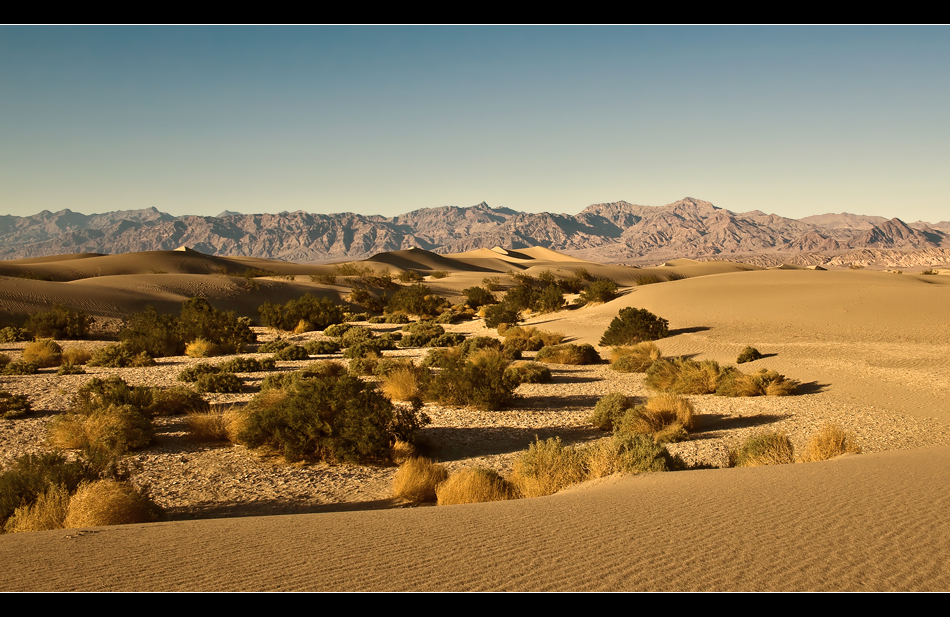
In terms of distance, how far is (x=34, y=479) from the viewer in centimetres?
672

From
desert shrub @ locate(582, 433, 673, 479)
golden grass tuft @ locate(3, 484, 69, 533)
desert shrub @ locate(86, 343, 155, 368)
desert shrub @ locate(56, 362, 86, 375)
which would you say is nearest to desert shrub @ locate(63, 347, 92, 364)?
desert shrub @ locate(86, 343, 155, 368)

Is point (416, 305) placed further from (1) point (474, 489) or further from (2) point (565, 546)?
(2) point (565, 546)

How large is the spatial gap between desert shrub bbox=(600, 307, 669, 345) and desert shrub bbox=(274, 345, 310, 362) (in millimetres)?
11695

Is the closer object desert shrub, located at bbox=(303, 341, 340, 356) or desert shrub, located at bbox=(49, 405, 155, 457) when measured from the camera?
desert shrub, located at bbox=(49, 405, 155, 457)

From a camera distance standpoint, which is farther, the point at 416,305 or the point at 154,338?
the point at 416,305

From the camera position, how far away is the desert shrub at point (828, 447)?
9.09 meters

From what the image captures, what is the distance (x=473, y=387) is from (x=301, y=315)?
80.3 feet

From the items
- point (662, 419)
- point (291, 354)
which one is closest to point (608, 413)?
point (662, 419)

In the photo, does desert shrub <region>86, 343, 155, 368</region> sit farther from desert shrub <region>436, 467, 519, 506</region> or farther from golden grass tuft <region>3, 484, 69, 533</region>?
desert shrub <region>436, 467, 519, 506</region>

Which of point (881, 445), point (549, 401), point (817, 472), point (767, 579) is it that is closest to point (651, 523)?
point (767, 579)

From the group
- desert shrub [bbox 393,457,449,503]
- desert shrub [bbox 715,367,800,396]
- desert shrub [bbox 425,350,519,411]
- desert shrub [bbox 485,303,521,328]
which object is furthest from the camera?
desert shrub [bbox 485,303,521,328]

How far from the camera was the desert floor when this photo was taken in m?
3.69

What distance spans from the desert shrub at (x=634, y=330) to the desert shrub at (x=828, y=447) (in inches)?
581
